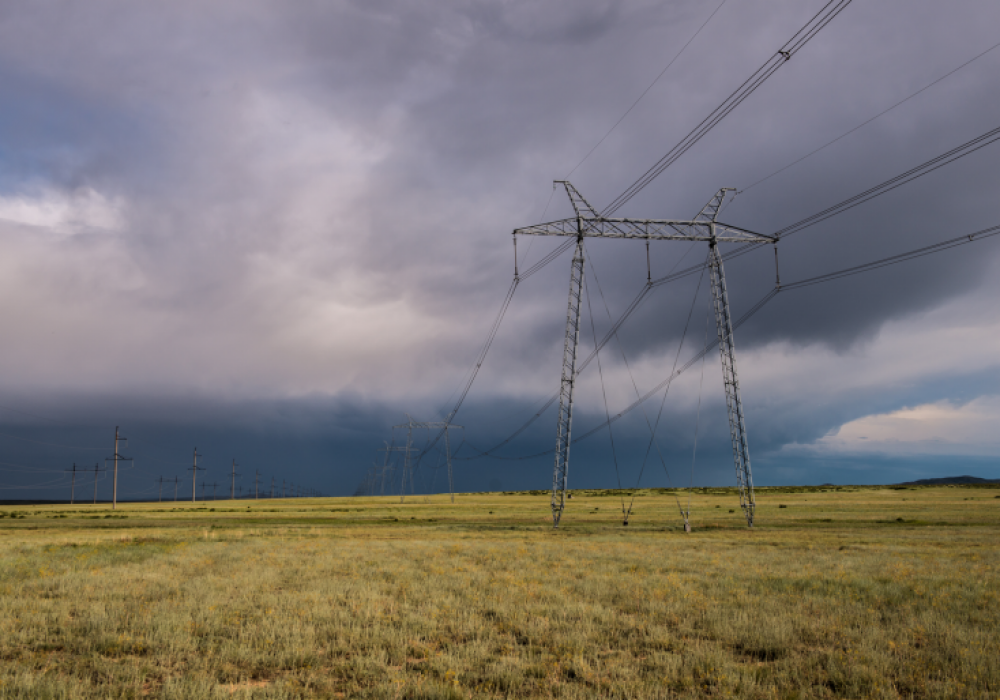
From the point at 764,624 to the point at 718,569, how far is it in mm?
10804

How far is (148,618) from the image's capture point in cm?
1585

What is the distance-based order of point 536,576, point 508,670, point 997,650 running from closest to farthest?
point 508,670, point 997,650, point 536,576

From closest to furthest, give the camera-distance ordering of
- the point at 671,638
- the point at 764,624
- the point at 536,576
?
the point at 671,638
the point at 764,624
the point at 536,576

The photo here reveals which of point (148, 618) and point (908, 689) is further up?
Result: point (148, 618)

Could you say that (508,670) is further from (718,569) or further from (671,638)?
(718,569)

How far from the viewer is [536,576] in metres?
24.0

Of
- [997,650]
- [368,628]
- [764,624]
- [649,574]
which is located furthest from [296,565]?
[997,650]

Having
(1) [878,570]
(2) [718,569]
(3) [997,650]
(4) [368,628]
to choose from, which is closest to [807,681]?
(3) [997,650]

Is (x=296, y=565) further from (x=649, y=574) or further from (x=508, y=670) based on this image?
(x=508, y=670)

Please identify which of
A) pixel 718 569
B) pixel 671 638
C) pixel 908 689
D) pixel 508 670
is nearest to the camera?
pixel 908 689

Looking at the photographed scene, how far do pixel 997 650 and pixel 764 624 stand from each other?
15.6 ft

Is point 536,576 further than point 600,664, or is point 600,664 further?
point 536,576

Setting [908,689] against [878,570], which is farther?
[878,570]

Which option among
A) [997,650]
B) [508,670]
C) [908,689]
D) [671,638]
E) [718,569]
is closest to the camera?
[908,689]
